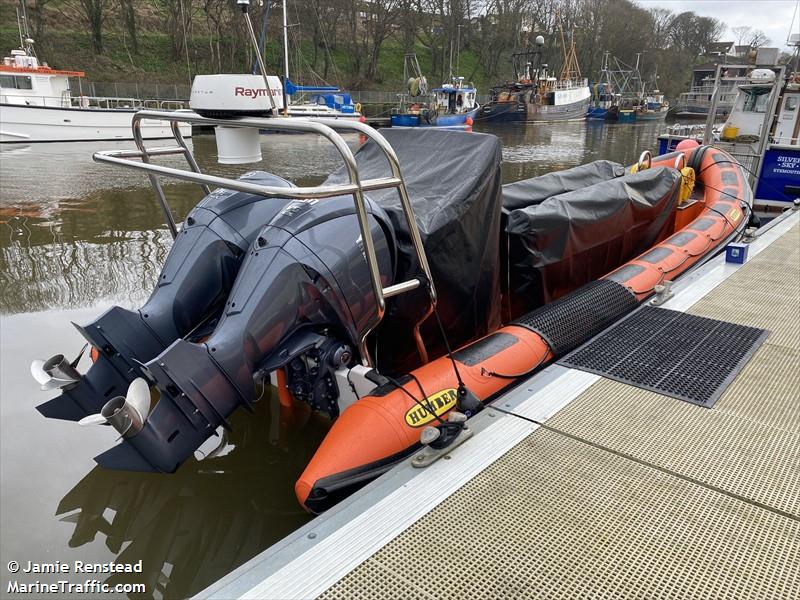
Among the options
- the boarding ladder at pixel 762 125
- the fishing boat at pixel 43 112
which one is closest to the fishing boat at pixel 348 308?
the boarding ladder at pixel 762 125

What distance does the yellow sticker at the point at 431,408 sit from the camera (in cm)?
278

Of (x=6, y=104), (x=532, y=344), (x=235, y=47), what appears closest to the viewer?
(x=532, y=344)

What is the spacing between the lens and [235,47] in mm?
38594

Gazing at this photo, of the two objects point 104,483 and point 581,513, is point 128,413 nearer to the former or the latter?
point 104,483

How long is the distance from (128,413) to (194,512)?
1.10m

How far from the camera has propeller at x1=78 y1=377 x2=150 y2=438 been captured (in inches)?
89.4

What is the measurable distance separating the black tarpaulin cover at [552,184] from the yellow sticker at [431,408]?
1.77 m

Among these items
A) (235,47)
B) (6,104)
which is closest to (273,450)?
(6,104)

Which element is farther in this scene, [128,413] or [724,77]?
[724,77]

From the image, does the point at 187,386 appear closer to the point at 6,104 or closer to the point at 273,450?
the point at 273,450

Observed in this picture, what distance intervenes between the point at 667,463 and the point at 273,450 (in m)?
2.26

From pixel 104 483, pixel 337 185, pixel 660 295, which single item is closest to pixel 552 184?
pixel 660 295

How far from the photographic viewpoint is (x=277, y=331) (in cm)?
270

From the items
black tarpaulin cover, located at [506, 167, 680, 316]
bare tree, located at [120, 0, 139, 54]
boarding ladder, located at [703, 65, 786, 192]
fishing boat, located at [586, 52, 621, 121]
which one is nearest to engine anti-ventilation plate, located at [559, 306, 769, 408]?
black tarpaulin cover, located at [506, 167, 680, 316]
